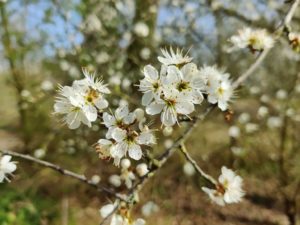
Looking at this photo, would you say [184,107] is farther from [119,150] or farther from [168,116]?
[119,150]

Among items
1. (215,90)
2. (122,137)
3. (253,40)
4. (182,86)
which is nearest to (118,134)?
(122,137)

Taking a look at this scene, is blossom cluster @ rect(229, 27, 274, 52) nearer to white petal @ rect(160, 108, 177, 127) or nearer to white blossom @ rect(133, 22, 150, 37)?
white petal @ rect(160, 108, 177, 127)

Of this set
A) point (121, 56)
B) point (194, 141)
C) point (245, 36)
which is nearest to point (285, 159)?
point (194, 141)

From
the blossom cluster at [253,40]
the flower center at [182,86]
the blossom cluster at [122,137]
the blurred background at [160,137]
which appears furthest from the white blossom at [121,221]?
the blurred background at [160,137]

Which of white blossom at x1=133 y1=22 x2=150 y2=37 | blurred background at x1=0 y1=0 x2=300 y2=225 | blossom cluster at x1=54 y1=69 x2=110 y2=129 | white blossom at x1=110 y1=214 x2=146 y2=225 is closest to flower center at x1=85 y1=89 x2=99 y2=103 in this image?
blossom cluster at x1=54 y1=69 x2=110 y2=129

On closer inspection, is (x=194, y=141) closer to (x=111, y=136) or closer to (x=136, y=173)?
(x=136, y=173)

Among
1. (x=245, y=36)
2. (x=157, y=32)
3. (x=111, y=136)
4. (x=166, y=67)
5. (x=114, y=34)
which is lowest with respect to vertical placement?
(x=111, y=136)

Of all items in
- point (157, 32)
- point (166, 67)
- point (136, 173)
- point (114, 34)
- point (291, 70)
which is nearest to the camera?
point (166, 67)
